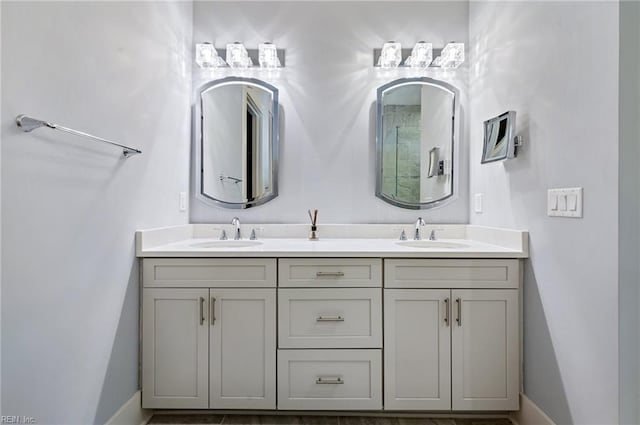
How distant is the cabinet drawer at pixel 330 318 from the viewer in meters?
1.60

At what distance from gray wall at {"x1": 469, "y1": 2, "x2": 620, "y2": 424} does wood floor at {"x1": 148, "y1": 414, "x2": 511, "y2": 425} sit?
1.22ft

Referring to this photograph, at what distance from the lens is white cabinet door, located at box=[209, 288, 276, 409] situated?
5.24 ft

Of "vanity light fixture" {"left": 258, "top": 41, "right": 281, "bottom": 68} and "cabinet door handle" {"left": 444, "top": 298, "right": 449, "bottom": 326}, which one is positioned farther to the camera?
"vanity light fixture" {"left": 258, "top": 41, "right": 281, "bottom": 68}

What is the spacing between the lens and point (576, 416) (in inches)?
51.1

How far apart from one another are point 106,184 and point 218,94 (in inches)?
43.7

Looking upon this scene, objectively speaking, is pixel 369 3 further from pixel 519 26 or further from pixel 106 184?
pixel 106 184

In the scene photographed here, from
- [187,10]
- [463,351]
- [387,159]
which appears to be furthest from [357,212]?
[187,10]

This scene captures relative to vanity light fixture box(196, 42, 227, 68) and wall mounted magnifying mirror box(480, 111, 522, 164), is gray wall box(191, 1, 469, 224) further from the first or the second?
wall mounted magnifying mirror box(480, 111, 522, 164)

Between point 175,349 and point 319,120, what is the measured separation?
60.2 inches

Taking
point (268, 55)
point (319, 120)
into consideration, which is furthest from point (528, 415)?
point (268, 55)

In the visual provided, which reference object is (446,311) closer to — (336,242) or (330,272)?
(330,272)

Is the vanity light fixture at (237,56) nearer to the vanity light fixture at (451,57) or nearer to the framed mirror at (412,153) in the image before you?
the framed mirror at (412,153)

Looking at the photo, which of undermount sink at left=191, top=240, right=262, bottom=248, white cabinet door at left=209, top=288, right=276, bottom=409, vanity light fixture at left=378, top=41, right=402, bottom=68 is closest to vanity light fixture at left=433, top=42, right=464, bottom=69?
vanity light fixture at left=378, top=41, right=402, bottom=68

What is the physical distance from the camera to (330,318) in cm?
160
